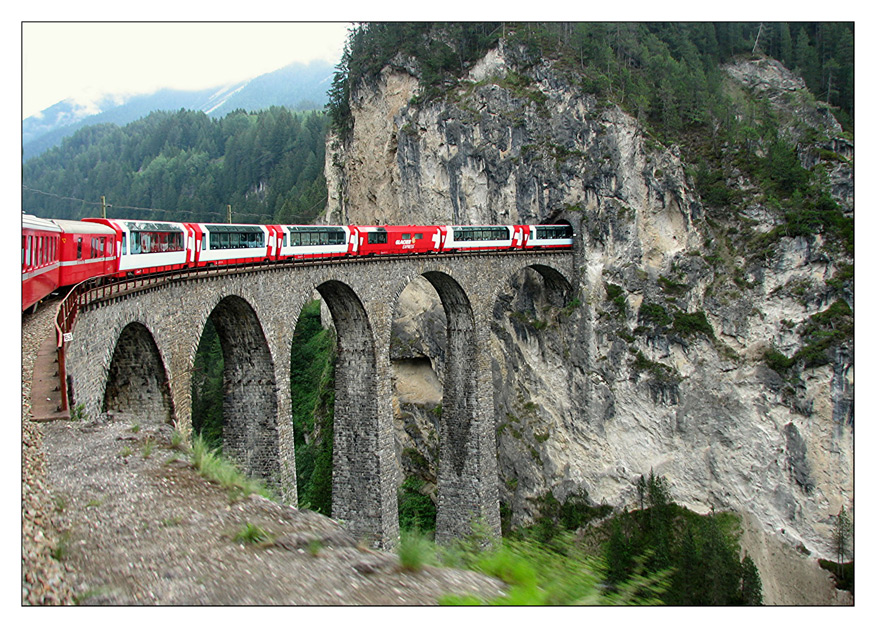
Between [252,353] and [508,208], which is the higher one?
[508,208]

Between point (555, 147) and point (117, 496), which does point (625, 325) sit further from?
point (117, 496)

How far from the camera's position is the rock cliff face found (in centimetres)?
3369

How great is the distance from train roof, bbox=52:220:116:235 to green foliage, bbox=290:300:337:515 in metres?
20.5

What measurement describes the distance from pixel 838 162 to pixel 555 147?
14.8m

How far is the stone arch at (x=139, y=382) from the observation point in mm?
15148

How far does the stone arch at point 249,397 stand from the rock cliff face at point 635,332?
65.7 ft

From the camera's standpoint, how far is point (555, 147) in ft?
121

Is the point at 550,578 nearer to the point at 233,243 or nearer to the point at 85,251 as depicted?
the point at 85,251

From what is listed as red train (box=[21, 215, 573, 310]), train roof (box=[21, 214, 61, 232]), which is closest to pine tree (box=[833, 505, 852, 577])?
red train (box=[21, 215, 573, 310])

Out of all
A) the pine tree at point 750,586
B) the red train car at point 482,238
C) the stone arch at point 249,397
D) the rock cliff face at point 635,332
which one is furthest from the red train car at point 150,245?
the pine tree at point 750,586

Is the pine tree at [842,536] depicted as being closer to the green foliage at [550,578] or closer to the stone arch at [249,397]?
the stone arch at [249,397]

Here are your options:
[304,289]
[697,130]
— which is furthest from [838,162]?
[304,289]

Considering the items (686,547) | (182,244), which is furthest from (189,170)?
(686,547)

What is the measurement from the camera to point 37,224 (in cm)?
1191
